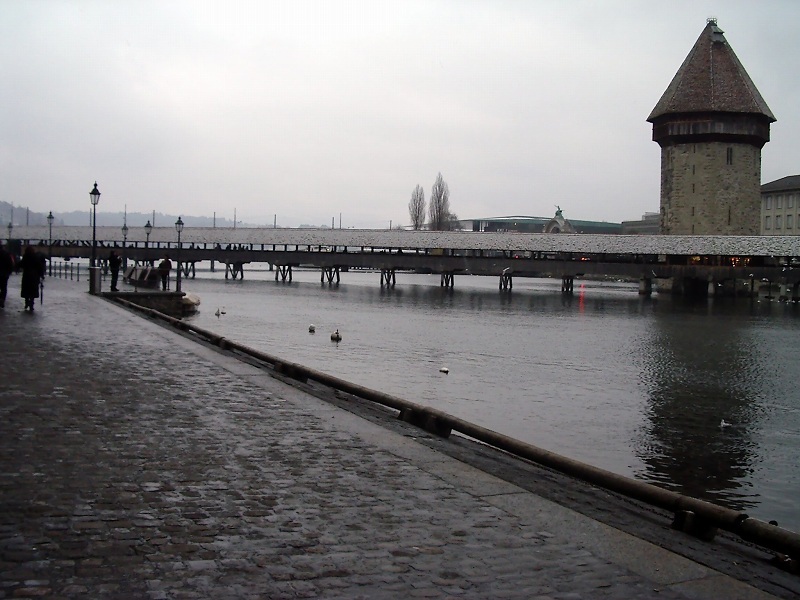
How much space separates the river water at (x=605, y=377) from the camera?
10.7 metres

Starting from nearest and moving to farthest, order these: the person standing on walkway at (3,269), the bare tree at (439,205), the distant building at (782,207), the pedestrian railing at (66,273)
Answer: the person standing on walkway at (3,269)
the pedestrian railing at (66,273)
the distant building at (782,207)
the bare tree at (439,205)

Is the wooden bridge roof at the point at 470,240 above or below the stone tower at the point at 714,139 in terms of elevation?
below

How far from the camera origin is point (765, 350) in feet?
84.5

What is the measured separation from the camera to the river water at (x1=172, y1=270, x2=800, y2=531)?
1070cm

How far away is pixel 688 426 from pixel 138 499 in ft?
33.2

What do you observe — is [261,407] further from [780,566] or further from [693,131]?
[693,131]

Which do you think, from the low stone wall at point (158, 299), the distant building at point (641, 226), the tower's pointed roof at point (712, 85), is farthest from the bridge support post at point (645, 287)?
the distant building at point (641, 226)

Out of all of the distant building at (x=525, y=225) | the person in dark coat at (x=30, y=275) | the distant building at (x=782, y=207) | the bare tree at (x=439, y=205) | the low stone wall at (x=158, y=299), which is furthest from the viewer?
the distant building at (x=525, y=225)

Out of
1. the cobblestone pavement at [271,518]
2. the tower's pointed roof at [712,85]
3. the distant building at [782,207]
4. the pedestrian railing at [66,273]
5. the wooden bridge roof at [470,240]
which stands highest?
the tower's pointed roof at [712,85]

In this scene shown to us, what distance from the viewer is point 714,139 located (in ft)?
214

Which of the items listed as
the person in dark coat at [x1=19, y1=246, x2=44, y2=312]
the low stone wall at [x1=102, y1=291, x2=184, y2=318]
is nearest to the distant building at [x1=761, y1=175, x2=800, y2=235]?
the low stone wall at [x1=102, y1=291, x2=184, y2=318]

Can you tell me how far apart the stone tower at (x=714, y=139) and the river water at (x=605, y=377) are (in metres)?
27.9

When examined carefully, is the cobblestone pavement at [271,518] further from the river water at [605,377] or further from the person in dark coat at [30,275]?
the person in dark coat at [30,275]

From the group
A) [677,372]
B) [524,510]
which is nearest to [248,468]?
[524,510]
